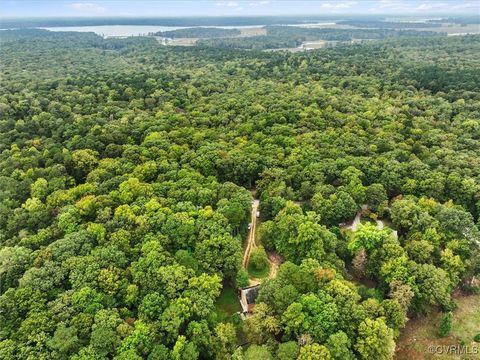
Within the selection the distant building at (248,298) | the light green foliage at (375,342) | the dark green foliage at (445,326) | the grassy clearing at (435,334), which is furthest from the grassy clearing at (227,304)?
the dark green foliage at (445,326)

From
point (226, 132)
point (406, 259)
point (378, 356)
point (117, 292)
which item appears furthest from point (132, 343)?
point (226, 132)

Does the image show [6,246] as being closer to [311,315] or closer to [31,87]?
[311,315]

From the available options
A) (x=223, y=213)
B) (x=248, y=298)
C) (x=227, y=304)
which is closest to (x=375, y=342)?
(x=248, y=298)

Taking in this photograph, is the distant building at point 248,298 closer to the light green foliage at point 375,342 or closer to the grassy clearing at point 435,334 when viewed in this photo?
the light green foliage at point 375,342

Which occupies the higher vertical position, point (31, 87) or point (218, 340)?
point (31, 87)

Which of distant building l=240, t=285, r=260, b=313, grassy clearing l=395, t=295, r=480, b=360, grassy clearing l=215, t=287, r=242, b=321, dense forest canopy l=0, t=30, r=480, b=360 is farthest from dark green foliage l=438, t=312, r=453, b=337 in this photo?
grassy clearing l=215, t=287, r=242, b=321

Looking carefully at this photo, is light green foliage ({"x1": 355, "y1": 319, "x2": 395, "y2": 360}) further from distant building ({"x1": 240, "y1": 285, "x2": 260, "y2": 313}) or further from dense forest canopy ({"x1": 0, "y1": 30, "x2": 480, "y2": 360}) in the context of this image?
distant building ({"x1": 240, "y1": 285, "x2": 260, "y2": 313})
